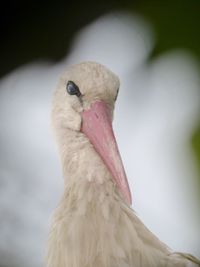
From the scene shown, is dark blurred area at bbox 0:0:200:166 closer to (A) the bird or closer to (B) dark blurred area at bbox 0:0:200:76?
(B) dark blurred area at bbox 0:0:200:76

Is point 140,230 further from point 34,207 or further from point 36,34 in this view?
point 36,34

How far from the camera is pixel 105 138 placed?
85cm

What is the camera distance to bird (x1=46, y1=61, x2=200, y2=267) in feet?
2.65

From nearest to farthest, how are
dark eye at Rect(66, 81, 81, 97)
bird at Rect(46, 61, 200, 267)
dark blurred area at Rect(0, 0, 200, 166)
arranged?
bird at Rect(46, 61, 200, 267), dark eye at Rect(66, 81, 81, 97), dark blurred area at Rect(0, 0, 200, 166)

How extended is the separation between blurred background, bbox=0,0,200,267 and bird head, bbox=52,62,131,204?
0.14 ft

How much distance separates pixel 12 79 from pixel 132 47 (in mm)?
235

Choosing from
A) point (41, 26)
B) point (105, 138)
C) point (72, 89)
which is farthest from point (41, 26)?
point (105, 138)

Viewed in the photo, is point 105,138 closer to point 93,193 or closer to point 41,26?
point 93,193

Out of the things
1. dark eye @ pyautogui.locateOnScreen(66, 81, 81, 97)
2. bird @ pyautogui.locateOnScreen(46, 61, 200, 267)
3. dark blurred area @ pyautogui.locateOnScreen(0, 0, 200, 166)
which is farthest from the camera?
dark blurred area @ pyautogui.locateOnScreen(0, 0, 200, 166)

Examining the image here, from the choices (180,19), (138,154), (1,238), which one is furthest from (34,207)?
(180,19)

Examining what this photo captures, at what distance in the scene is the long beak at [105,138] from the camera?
0.81m

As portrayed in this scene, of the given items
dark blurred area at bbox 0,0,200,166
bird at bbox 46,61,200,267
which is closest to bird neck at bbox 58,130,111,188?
bird at bbox 46,61,200,267

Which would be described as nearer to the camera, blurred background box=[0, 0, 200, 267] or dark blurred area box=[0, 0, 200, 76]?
blurred background box=[0, 0, 200, 267]

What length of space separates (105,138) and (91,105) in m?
0.07
